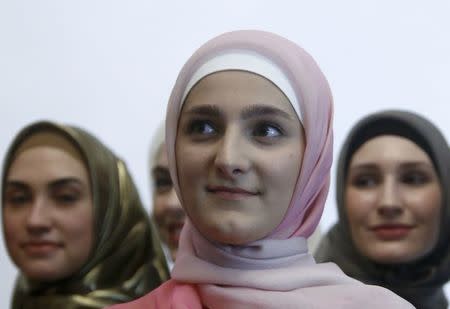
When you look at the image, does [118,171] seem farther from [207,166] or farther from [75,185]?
[207,166]

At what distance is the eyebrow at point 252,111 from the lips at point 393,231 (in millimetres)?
863

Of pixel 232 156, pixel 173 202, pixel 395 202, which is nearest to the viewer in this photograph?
pixel 232 156

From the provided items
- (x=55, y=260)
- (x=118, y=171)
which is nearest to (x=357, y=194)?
(x=118, y=171)

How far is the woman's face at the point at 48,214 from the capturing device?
2035 mm

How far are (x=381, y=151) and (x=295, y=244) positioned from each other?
0.85m

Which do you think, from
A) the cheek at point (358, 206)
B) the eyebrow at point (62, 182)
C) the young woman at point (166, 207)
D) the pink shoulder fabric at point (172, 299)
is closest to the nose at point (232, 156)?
the pink shoulder fabric at point (172, 299)

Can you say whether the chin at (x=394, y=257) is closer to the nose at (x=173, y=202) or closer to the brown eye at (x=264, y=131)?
the nose at (x=173, y=202)

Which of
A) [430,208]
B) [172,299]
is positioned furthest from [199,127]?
[430,208]

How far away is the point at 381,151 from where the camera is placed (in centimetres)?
220

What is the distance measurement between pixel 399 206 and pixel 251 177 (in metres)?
0.90

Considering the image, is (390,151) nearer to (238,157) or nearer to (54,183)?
(54,183)

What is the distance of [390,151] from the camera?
7.16 feet

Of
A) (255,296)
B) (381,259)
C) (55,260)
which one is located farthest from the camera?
(381,259)

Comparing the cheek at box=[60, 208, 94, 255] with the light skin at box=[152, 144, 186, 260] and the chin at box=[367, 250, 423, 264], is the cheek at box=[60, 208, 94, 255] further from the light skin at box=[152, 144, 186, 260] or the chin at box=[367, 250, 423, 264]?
the chin at box=[367, 250, 423, 264]
